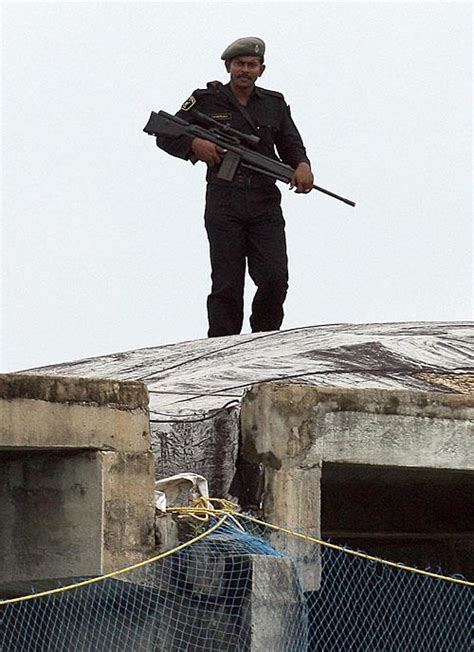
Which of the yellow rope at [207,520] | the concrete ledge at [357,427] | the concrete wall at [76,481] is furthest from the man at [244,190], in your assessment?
the concrete wall at [76,481]

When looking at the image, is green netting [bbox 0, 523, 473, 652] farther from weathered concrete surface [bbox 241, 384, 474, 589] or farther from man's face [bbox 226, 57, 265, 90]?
man's face [bbox 226, 57, 265, 90]

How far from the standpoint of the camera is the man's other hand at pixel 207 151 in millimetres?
13023

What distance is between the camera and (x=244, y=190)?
43.5ft

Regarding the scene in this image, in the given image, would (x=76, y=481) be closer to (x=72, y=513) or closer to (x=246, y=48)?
(x=72, y=513)

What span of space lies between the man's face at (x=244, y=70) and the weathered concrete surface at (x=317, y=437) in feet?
11.9

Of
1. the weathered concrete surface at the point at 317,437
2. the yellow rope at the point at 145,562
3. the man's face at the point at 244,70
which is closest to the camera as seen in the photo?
the yellow rope at the point at 145,562

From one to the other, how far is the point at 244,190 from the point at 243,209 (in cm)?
14

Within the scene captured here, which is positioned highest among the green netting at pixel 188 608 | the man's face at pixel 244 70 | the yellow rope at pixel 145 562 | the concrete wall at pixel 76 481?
the man's face at pixel 244 70

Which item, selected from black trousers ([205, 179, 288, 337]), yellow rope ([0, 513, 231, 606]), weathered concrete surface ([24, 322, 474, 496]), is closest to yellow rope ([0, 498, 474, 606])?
yellow rope ([0, 513, 231, 606])

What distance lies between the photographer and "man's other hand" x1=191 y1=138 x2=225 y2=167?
13023 mm

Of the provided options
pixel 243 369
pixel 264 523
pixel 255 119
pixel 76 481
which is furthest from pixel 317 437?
pixel 255 119

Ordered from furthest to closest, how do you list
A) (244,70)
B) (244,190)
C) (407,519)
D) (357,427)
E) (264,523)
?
(407,519)
(244,70)
(244,190)
(357,427)
(264,523)

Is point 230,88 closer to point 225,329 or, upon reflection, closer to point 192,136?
point 192,136

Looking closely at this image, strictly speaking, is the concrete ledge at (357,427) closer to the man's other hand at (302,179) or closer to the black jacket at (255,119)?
the man's other hand at (302,179)
